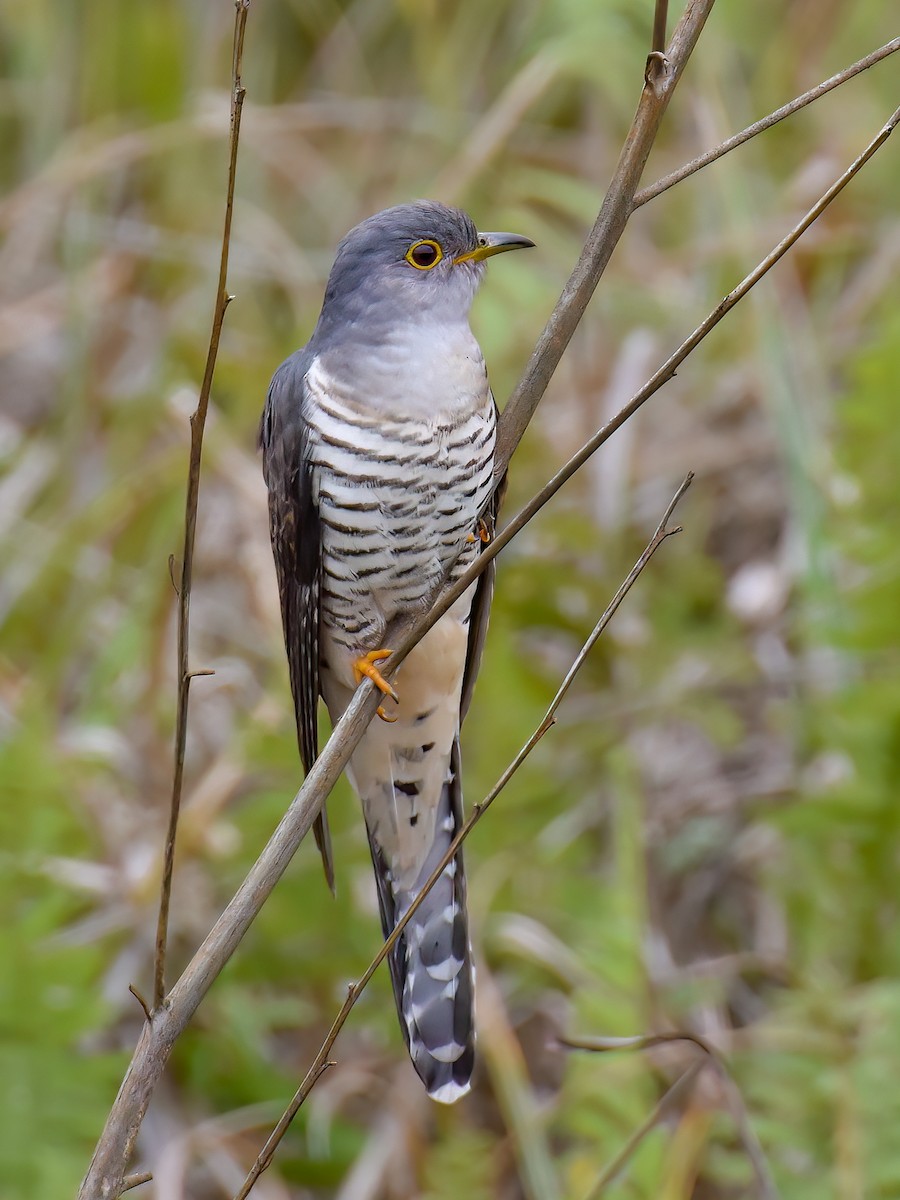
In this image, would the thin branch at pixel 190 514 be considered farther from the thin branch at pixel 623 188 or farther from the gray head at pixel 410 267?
the gray head at pixel 410 267

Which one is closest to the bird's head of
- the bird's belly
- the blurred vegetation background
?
the bird's belly

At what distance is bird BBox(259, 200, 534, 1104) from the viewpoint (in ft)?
6.84

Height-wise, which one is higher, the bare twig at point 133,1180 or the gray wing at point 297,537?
the gray wing at point 297,537

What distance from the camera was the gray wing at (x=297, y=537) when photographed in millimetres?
2172

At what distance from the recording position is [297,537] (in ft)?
7.29

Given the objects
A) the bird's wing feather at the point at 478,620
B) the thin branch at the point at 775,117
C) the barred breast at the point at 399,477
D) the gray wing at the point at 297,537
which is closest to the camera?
the thin branch at the point at 775,117

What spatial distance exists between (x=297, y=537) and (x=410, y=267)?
1.51 ft

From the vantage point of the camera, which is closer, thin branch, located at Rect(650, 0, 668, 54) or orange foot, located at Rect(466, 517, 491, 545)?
thin branch, located at Rect(650, 0, 668, 54)

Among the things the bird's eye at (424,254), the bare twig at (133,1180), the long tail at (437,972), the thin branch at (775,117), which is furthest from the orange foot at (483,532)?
the bare twig at (133,1180)

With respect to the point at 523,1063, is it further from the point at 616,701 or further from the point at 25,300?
the point at 25,300

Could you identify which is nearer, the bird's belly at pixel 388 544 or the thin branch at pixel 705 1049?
the thin branch at pixel 705 1049

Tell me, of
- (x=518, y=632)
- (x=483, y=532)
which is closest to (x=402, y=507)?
(x=483, y=532)

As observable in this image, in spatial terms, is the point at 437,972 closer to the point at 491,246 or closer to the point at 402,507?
the point at 402,507

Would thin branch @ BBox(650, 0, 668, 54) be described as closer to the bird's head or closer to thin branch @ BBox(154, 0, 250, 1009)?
thin branch @ BBox(154, 0, 250, 1009)
